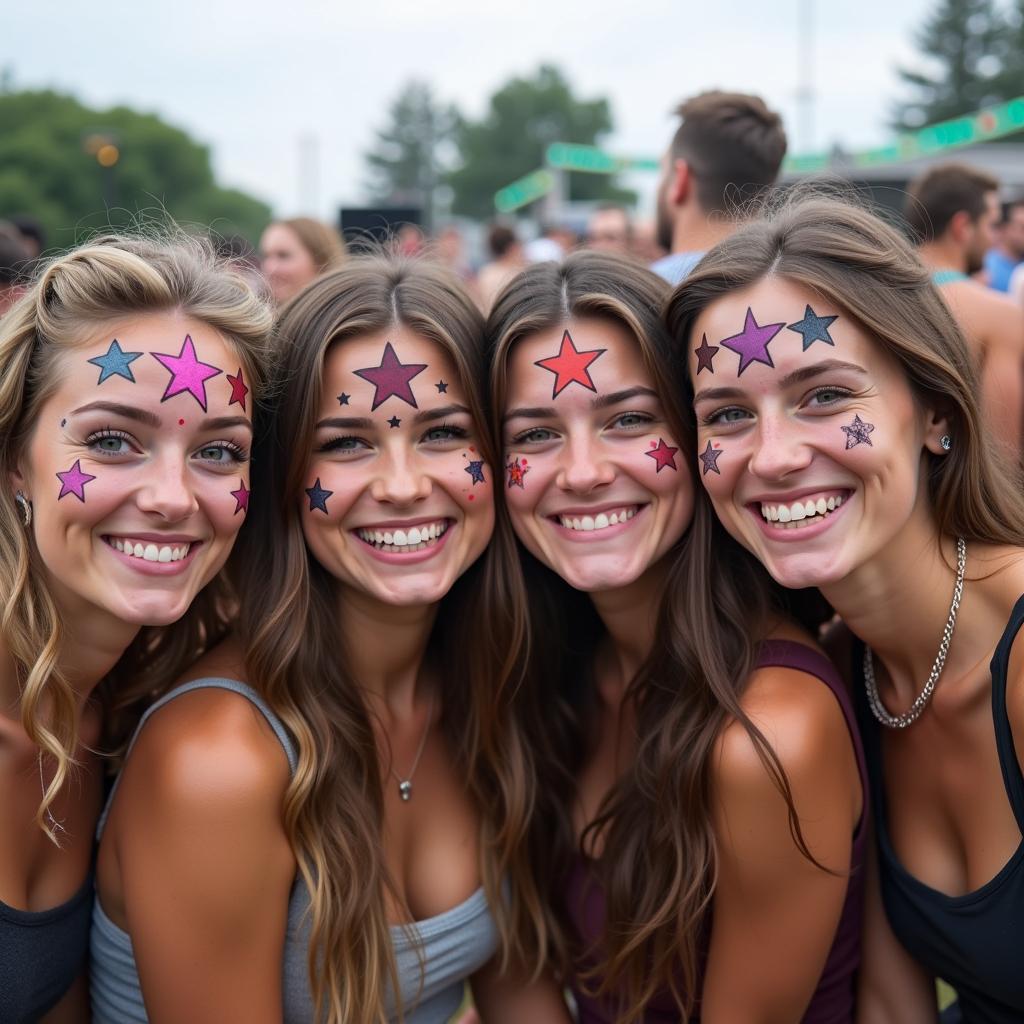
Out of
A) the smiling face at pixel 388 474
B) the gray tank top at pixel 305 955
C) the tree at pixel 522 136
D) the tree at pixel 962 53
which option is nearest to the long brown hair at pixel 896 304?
the smiling face at pixel 388 474

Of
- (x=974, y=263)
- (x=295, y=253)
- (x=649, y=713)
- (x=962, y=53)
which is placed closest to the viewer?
(x=649, y=713)

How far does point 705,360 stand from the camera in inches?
101

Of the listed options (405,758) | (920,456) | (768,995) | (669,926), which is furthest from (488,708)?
(920,456)

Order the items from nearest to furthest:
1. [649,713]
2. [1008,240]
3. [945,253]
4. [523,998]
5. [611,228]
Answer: [649,713] < [523,998] < [945,253] < [611,228] < [1008,240]

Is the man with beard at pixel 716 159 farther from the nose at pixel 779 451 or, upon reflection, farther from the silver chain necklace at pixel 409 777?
the silver chain necklace at pixel 409 777

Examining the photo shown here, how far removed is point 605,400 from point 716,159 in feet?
8.30

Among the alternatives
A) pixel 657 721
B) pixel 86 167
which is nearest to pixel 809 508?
pixel 657 721

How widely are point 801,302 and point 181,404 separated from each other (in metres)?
1.37

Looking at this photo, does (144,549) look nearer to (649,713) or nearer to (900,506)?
(649,713)

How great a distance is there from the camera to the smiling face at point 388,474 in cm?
266

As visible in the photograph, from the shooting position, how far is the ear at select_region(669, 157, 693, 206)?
488cm

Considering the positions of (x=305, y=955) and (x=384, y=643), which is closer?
(x=305, y=955)

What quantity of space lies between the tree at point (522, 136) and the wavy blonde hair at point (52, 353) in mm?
85834

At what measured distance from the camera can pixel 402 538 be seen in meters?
2.67
